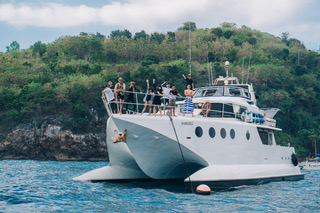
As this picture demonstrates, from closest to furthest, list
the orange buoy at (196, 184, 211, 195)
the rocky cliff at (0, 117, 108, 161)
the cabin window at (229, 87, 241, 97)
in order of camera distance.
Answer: the orange buoy at (196, 184, 211, 195) < the cabin window at (229, 87, 241, 97) < the rocky cliff at (0, 117, 108, 161)

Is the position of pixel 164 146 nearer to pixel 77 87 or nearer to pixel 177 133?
pixel 177 133

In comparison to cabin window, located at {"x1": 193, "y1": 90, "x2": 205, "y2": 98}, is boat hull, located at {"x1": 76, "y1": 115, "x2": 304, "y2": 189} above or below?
below

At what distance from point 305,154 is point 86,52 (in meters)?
53.7

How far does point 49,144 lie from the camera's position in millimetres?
51375

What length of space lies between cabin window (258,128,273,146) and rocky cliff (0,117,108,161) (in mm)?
36805

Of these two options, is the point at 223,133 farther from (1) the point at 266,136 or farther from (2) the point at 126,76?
(2) the point at 126,76

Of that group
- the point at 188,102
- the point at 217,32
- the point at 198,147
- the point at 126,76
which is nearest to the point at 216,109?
the point at 188,102

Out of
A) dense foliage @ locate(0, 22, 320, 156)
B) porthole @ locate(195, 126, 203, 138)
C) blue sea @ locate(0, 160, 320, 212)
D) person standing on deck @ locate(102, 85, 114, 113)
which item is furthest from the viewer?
dense foliage @ locate(0, 22, 320, 156)

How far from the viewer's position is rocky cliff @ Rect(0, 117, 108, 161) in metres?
51.3

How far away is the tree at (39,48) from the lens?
3268 inches

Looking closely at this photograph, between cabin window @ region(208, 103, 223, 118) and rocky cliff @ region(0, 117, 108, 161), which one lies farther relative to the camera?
rocky cliff @ region(0, 117, 108, 161)

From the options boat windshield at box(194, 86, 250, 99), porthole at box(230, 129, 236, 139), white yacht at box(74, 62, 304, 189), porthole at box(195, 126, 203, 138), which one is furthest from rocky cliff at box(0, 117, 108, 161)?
porthole at box(195, 126, 203, 138)

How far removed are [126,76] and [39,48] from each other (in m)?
35.5

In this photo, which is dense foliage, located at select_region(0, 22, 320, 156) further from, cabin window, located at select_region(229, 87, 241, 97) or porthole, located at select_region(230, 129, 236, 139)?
porthole, located at select_region(230, 129, 236, 139)
